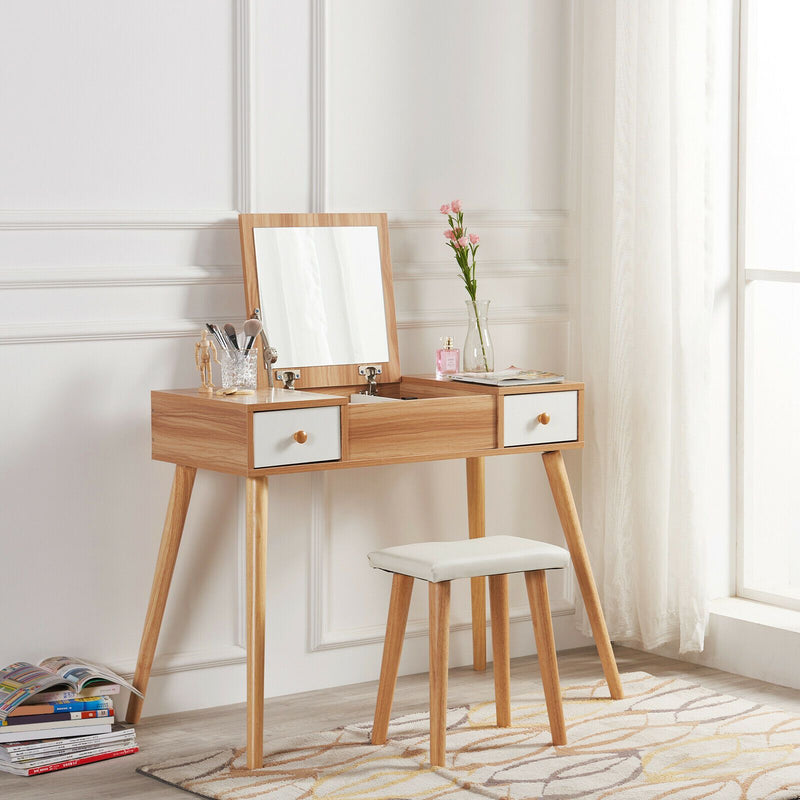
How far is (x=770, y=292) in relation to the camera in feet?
12.0

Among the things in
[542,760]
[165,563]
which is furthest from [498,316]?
[542,760]

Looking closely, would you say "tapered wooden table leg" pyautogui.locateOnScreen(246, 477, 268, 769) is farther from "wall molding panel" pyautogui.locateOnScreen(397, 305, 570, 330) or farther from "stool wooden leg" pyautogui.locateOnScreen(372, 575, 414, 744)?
"wall molding panel" pyautogui.locateOnScreen(397, 305, 570, 330)

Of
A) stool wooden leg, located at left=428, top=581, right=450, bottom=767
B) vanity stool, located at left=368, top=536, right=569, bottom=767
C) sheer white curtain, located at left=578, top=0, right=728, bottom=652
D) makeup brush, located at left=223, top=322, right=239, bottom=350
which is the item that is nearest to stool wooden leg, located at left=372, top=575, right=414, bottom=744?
vanity stool, located at left=368, top=536, right=569, bottom=767

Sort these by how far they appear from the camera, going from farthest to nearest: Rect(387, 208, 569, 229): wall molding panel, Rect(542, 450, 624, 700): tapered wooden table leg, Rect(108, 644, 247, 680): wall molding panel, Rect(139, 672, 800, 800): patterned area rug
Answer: Rect(387, 208, 569, 229): wall molding panel
Rect(542, 450, 624, 700): tapered wooden table leg
Rect(108, 644, 247, 680): wall molding panel
Rect(139, 672, 800, 800): patterned area rug

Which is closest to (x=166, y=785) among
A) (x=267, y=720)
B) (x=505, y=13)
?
(x=267, y=720)

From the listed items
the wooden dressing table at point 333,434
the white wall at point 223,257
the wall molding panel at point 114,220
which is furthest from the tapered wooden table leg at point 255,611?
the wall molding panel at point 114,220

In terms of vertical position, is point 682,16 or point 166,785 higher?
point 682,16

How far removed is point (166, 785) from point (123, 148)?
4.75ft

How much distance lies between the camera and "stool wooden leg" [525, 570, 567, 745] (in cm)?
286

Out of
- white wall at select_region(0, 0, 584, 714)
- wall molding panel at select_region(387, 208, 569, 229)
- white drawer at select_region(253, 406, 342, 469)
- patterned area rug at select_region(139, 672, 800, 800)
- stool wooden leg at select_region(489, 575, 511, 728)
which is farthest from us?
wall molding panel at select_region(387, 208, 569, 229)

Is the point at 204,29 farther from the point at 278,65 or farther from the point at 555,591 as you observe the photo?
the point at 555,591

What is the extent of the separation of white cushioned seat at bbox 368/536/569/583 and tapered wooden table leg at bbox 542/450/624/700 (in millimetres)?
414

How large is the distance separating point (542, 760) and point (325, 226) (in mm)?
1400

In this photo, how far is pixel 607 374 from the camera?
143 inches
